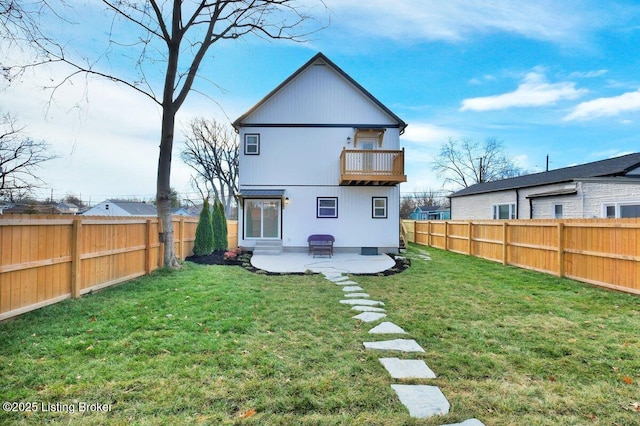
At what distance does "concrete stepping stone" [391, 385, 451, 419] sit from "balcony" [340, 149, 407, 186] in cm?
976

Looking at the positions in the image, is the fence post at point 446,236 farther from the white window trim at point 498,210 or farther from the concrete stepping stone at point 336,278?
the concrete stepping stone at point 336,278

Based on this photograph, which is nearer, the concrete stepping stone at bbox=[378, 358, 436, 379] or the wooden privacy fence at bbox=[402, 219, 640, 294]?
the concrete stepping stone at bbox=[378, 358, 436, 379]

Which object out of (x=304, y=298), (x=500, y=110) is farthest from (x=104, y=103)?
(x=500, y=110)

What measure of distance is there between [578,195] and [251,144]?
1339cm

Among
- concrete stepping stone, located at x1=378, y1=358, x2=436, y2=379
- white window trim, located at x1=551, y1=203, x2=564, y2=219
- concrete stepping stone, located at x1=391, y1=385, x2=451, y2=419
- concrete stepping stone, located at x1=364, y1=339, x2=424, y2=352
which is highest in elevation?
white window trim, located at x1=551, y1=203, x2=564, y2=219

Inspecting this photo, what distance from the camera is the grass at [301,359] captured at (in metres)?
2.32

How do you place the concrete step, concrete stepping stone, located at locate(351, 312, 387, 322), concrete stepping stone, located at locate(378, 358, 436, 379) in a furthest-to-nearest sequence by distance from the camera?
the concrete step < concrete stepping stone, located at locate(351, 312, 387, 322) < concrete stepping stone, located at locate(378, 358, 436, 379)

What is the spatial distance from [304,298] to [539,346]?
3657mm

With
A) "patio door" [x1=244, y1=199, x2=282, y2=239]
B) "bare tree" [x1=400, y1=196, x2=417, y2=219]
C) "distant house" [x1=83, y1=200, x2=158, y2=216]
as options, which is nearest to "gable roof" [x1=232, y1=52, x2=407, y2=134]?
"patio door" [x1=244, y1=199, x2=282, y2=239]

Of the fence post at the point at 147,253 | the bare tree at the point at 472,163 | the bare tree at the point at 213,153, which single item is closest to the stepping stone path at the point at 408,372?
the fence post at the point at 147,253

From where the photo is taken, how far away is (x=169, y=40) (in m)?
8.34

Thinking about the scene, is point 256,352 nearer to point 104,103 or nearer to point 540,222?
point 540,222

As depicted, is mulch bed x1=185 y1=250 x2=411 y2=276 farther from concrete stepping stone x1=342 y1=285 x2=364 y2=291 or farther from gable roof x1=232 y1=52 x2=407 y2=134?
gable roof x1=232 y1=52 x2=407 y2=134

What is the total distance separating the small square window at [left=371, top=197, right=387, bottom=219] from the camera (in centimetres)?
1334
